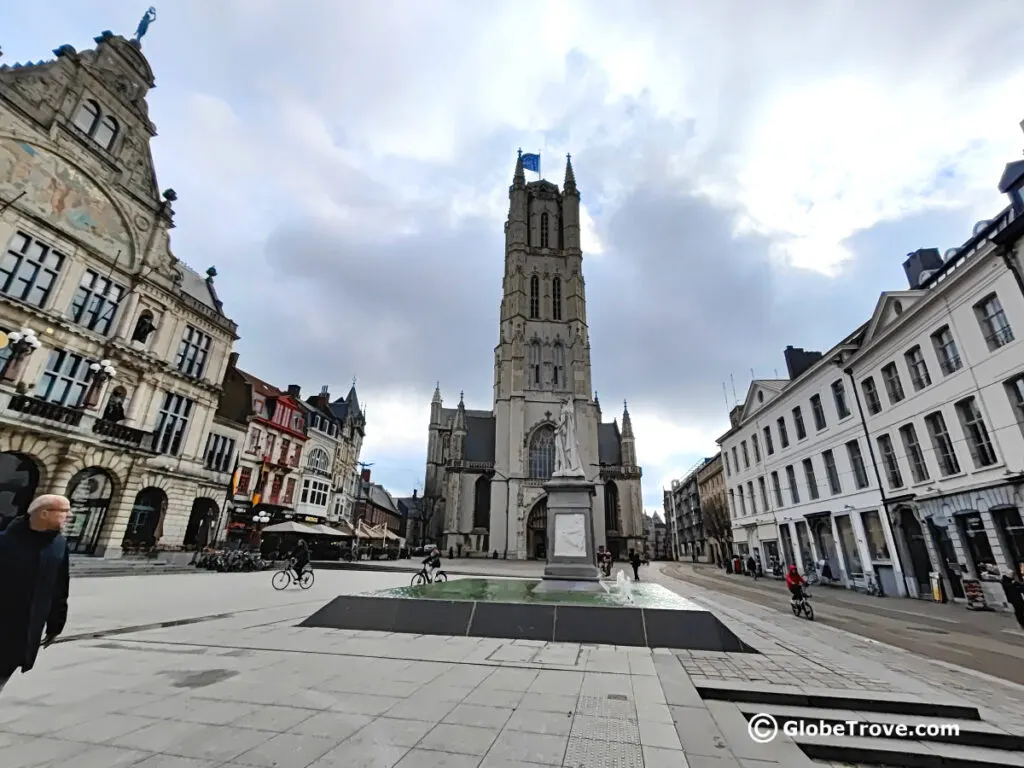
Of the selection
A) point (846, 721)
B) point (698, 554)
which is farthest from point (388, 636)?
point (698, 554)

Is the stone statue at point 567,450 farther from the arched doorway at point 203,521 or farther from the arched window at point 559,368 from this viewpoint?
the arched window at point 559,368

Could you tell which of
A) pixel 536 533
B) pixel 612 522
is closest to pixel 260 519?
pixel 536 533

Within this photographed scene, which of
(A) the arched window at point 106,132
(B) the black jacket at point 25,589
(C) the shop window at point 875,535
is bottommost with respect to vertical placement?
(B) the black jacket at point 25,589

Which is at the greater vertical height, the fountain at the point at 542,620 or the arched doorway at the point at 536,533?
the arched doorway at the point at 536,533

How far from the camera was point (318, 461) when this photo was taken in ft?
129

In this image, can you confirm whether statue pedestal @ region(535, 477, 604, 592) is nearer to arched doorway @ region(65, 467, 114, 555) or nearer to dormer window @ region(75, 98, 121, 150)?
arched doorway @ region(65, 467, 114, 555)

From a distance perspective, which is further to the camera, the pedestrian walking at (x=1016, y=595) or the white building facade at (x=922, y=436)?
the white building facade at (x=922, y=436)

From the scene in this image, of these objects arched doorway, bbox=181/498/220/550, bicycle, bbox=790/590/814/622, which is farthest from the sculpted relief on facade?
bicycle, bbox=790/590/814/622

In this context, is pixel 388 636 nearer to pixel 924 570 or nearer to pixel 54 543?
pixel 54 543

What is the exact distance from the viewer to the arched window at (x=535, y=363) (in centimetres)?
5216

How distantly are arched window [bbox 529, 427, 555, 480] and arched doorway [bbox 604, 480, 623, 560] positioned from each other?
8.39 meters

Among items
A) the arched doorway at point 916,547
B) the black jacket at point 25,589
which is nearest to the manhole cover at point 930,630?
the arched doorway at point 916,547

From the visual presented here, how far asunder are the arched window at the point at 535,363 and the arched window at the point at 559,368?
5.94 ft

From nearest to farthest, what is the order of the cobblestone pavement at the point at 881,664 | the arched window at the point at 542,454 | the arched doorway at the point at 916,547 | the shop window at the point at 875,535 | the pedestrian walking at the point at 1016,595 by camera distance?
the cobblestone pavement at the point at 881,664 < the pedestrian walking at the point at 1016,595 < the arched doorway at the point at 916,547 < the shop window at the point at 875,535 < the arched window at the point at 542,454
